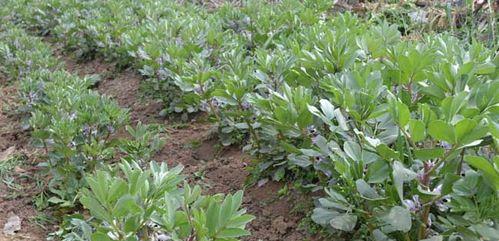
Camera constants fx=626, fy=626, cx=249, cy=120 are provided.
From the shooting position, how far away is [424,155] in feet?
4.70

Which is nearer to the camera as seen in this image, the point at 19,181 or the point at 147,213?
the point at 147,213

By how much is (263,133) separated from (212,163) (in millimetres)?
577

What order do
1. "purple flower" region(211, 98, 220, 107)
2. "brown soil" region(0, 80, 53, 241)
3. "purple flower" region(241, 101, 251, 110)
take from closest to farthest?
"purple flower" region(241, 101, 251, 110) < "brown soil" region(0, 80, 53, 241) < "purple flower" region(211, 98, 220, 107)

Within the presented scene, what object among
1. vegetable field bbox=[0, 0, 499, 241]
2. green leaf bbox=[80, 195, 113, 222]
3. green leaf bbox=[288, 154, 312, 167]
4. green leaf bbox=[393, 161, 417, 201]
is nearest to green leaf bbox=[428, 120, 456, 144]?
vegetable field bbox=[0, 0, 499, 241]

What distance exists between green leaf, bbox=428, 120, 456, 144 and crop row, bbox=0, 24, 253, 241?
46 centimetres

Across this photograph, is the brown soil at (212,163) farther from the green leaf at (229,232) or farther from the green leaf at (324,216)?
the green leaf at (229,232)

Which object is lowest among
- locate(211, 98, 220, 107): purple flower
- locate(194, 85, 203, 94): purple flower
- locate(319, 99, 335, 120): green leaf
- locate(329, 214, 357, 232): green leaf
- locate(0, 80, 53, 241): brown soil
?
locate(0, 80, 53, 241): brown soil

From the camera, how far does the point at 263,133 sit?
2.39 meters

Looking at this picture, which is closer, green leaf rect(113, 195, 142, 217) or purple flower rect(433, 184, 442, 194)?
green leaf rect(113, 195, 142, 217)

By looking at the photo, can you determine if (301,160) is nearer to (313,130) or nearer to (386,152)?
(313,130)

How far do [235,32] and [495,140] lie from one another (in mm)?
3180

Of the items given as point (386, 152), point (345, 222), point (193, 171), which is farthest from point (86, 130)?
point (386, 152)

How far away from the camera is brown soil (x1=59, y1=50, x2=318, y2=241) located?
224cm

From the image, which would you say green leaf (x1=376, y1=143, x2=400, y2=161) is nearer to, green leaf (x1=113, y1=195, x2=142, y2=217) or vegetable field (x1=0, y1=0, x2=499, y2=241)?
vegetable field (x1=0, y1=0, x2=499, y2=241)
